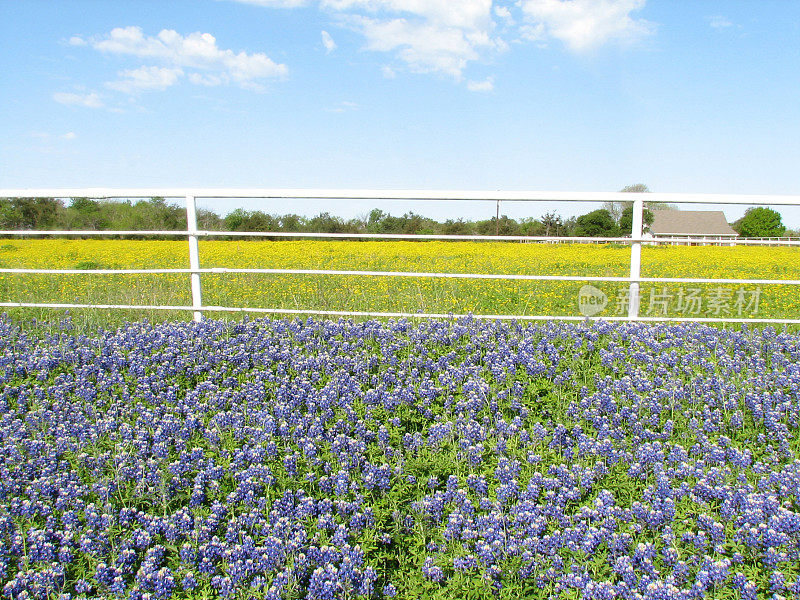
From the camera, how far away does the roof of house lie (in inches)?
1051

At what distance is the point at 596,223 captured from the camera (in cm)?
839

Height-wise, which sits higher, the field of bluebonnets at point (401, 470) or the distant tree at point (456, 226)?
the distant tree at point (456, 226)

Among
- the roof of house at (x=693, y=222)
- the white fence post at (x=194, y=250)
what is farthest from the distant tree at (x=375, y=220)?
the roof of house at (x=693, y=222)

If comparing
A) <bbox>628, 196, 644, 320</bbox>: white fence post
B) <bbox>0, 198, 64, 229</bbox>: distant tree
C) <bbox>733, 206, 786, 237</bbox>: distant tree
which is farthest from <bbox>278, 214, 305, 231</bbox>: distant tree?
<bbox>733, 206, 786, 237</bbox>: distant tree

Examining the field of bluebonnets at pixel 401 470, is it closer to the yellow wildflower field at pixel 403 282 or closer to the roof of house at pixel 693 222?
the yellow wildflower field at pixel 403 282

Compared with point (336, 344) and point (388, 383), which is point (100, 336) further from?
point (388, 383)

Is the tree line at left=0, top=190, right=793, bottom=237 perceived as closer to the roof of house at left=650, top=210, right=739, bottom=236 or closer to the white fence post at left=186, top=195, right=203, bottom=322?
the white fence post at left=186, top=195, right=203, bottom=322

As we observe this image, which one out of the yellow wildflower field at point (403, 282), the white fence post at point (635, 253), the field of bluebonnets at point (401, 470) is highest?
the white fence post at point (635, 253)

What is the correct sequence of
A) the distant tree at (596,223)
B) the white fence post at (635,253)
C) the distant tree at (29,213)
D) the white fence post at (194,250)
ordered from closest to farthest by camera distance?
the white fence post at (635,253)
the white fence post at (194,250)
the distant tree at (29,213)
the distant tree at (596,223)

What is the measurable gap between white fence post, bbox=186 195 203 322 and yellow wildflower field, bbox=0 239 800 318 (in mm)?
1280

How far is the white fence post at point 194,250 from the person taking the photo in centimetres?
540

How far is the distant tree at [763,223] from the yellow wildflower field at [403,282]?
7.63ft

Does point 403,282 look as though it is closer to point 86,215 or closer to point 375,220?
point 375,220

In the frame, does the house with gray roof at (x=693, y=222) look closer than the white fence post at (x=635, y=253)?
No
